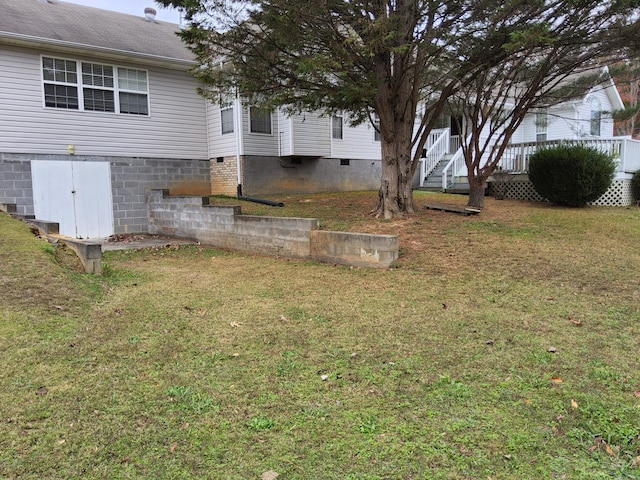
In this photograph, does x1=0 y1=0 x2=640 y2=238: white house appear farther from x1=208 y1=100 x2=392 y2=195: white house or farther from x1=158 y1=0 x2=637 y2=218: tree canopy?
x1=158 y1=0 x2=637 y2=218: tree canopy

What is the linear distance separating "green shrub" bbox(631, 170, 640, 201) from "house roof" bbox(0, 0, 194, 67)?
13.5m

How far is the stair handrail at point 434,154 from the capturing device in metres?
17.5

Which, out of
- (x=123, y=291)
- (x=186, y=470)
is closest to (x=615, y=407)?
(x=186, y=470)

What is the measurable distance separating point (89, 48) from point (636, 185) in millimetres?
15792

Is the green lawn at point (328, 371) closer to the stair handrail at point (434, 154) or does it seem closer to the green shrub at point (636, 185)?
the green shrub at point (636, 185)

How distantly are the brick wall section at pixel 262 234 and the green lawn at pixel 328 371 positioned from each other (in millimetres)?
538

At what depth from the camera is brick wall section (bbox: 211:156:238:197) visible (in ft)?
46.6

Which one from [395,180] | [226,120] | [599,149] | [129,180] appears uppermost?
[226,120]

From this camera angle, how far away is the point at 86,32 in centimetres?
1287

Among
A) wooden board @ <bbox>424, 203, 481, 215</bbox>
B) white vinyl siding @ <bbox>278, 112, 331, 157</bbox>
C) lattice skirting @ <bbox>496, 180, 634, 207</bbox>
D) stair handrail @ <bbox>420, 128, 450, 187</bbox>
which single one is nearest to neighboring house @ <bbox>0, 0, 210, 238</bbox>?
white vinyl siding @ <bbox>278, 112, 331, 157</bbox>

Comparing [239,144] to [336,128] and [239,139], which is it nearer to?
[239,139]

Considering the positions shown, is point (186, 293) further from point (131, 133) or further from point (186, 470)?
point (131, 133)

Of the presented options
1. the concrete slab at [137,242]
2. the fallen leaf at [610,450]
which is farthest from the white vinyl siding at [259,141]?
the fallen leaf at [610,450]

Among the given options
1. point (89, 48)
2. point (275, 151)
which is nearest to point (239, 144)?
point (275, 151)
